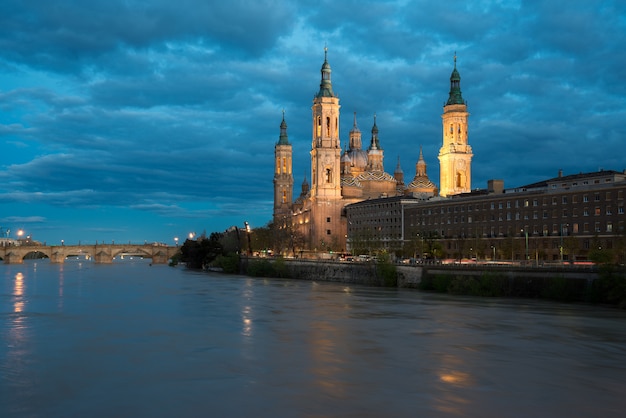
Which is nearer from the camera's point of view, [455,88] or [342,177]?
[455,88]

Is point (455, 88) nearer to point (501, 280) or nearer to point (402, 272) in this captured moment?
point (402, 272)

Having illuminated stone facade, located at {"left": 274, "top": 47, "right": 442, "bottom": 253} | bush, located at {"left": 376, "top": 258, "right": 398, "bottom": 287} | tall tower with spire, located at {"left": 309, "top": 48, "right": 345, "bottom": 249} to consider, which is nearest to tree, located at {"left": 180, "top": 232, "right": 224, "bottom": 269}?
illuminated stone facade, located at {"left": 274, "top": 47, "right": 442, "bottom": 253}

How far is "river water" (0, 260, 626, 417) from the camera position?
2411cm

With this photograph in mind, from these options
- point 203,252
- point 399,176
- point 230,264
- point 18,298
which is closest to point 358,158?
point 399,176

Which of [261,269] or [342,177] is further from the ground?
[342,177]

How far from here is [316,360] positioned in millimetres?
32250

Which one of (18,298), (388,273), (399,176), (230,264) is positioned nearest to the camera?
(18,298)

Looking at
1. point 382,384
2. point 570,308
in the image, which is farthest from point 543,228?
point 382,384

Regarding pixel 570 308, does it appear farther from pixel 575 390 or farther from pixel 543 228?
pixel 543 228

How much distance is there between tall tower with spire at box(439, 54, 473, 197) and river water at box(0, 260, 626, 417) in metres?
88.9

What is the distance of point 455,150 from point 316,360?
4558 inches

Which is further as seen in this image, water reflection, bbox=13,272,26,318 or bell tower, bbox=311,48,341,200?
bell tower, bbox=311,48,341,200

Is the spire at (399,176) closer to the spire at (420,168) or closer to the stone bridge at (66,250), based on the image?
the spire at (420,168)

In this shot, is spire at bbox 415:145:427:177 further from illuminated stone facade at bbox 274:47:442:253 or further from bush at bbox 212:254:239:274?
bush at bbox 212:254:239:274
